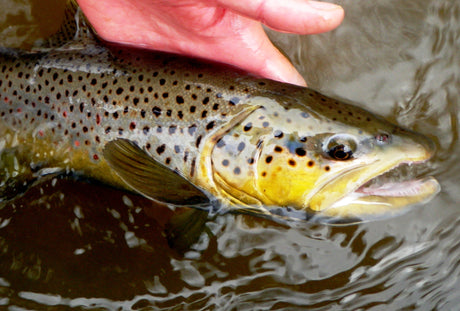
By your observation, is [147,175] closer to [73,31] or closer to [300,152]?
[300,152]

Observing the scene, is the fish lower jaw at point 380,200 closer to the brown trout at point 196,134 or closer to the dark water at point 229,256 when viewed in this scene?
the brown trout at point 196,134

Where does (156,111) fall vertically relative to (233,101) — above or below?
below

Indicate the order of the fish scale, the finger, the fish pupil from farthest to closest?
the fish scale
the fish pupil
the finger

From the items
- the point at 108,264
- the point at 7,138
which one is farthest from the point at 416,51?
the point at 7,138

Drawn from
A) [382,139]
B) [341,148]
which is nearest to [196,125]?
[341,148]

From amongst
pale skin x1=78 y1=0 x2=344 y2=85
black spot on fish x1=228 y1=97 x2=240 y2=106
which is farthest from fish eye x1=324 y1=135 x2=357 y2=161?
pale skin x1=78 y1=0 x2=344 y2=85

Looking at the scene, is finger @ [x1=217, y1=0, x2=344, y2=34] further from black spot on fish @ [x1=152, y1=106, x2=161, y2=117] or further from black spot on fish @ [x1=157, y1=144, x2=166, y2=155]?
black spot on fish @ [x1=157, y1=144, x2=166, y2=155]
